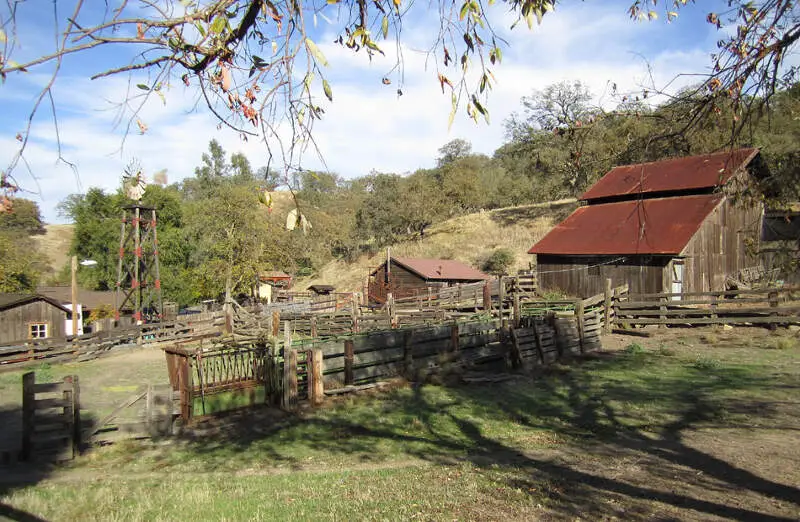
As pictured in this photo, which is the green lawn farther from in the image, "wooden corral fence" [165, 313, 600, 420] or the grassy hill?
the grassy hill

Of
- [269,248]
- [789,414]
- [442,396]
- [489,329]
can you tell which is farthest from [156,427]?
[269,248]

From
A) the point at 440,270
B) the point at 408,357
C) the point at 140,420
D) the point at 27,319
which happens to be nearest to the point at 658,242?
the point at 408,357

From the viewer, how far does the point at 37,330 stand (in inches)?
1367

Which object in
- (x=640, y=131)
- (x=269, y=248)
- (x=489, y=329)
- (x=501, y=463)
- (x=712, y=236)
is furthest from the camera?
(x=269, y=248)

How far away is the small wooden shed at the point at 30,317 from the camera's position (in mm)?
33344

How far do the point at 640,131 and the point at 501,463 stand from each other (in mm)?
6285

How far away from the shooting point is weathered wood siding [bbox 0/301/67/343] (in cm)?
3334

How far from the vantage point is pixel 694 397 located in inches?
478

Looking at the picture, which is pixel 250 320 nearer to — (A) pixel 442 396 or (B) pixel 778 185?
(A) pixel 442 396

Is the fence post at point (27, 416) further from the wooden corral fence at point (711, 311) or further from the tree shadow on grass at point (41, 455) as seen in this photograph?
the wooden corral fence at point (711, 311)

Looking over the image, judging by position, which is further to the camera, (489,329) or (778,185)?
(489,329)

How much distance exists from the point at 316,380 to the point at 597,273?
75.2ft

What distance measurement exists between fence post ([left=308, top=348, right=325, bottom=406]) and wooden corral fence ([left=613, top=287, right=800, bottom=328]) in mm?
14836

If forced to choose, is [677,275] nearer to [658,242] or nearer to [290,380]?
[658,242]
